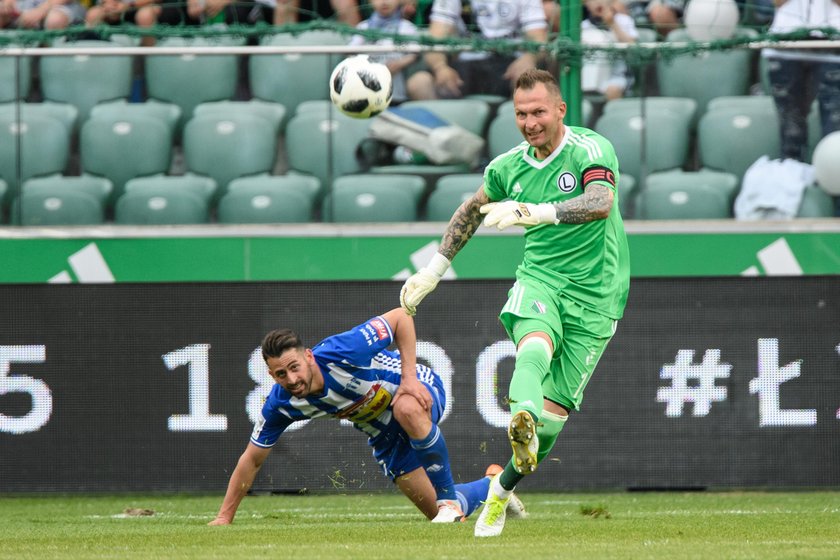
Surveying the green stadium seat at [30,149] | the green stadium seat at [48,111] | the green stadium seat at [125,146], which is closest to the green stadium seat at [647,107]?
the green stadium seat at [125,146]

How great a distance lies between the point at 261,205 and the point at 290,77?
1027mm

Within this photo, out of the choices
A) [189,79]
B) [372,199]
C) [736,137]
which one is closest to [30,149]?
[189,79]

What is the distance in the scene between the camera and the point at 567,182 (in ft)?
20.8

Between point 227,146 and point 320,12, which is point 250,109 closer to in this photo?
point 227,146

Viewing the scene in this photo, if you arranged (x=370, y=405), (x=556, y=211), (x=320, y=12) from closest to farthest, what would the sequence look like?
(x=556, y=211) < (x=370, y=405) < (x=320, y=12)

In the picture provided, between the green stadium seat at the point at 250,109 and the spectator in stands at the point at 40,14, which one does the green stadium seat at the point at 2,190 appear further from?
the spectator in stands at the point at 40,14

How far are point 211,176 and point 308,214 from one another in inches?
33.3

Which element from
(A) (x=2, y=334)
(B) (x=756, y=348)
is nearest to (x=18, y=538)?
(A) (x=2, y=334)

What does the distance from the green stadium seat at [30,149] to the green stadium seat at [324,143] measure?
1.83 meters

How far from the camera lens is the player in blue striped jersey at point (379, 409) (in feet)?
24.3

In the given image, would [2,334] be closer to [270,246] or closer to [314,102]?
[270,246]

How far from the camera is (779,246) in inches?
407

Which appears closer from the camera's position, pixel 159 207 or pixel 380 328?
pixel 380 328

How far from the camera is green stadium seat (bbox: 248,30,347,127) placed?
35.6ft
